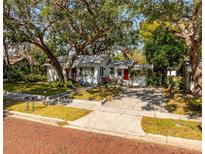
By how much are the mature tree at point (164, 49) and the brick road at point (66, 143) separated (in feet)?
57.1

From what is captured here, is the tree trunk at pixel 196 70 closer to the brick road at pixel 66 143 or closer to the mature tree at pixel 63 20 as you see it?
the mature tree at pixel 63 20

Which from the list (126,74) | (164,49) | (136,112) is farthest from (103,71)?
(136,112)

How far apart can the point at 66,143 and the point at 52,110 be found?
5.11 metres

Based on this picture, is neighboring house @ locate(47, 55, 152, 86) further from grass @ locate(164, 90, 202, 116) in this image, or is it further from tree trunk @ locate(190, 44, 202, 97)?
grass @ locate(164, 90, 202, 116)

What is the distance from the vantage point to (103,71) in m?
28.7

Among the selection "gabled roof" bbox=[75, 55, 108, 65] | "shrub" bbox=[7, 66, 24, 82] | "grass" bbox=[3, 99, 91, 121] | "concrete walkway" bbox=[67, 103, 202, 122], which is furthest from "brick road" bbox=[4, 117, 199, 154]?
"shrub" bbox=[7, 66, 24, 82]

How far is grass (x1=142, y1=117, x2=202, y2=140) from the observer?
29.5 ft

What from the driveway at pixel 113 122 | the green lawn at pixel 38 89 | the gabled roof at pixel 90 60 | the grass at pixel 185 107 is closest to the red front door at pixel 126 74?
the gabled roof at pixel 90 60

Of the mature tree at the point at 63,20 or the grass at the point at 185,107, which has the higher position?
the mature tree at the point at 63,20

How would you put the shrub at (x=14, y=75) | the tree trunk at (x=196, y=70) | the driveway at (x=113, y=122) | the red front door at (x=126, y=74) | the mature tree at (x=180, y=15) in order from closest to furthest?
the driveway at (x=113, y=122)
the mature tree at (x=180, y=15)
the tree trunk at (x=196, y=70)
the red front door at (x=126, y=74)
the shrub at (x=14, y=75)

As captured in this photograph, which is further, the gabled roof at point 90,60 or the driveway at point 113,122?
the gabled roof at point 90,60

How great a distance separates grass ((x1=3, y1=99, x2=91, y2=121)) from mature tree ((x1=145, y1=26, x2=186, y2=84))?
572 inches

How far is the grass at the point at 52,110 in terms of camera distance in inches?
462

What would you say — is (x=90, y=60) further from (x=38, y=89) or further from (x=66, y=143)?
(x=66, y=143)
